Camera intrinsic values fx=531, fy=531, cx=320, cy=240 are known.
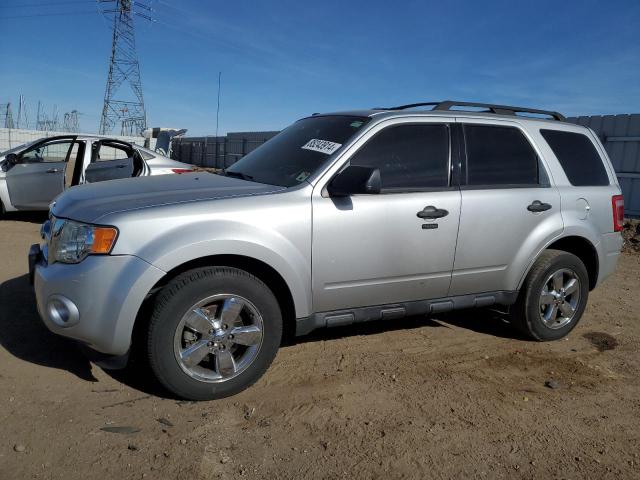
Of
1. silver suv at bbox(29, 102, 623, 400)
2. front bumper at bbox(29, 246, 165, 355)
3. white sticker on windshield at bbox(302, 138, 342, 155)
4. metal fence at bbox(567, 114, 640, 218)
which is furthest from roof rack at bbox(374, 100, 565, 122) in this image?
metal fence at bbox(567, 114, 640, 218)

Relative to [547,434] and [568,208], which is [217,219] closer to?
[547,434]

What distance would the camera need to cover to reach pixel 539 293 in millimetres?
4477

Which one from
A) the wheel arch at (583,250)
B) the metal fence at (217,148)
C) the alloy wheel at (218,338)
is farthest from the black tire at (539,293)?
the metal fence at (217,148)

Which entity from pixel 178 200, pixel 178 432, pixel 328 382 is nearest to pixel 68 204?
pixel 178 200

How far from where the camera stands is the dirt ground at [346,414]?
2.69m

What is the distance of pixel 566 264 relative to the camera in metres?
4.55

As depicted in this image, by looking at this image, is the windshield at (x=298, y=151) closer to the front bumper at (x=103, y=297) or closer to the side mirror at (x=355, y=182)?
the side mirror at (x=355, y=182)

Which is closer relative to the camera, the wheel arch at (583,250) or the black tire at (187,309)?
the black tire at (187,309)

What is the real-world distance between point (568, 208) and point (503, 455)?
96.0 inches

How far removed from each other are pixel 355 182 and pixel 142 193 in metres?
1.35

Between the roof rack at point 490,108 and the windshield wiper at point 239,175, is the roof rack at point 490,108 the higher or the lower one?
the higher one

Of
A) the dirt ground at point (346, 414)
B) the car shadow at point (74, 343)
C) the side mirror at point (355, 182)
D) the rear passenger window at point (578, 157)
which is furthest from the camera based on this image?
the rear passenger window at point (578, 157)

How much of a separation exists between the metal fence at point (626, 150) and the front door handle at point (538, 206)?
10207 millimetres

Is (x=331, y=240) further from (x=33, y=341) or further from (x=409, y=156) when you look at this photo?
(x=33, y=341)
